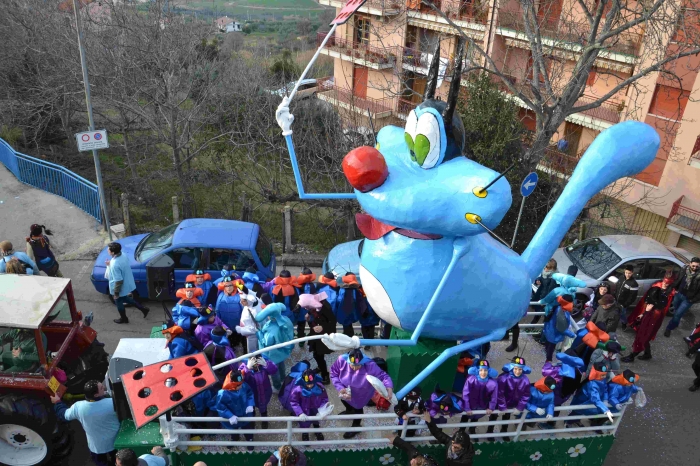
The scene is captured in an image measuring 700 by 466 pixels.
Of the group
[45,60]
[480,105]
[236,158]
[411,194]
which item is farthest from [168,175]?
[411,194]

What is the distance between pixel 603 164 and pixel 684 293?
5000mm

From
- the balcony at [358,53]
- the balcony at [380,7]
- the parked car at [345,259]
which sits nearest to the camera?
the parked car at [345,259]

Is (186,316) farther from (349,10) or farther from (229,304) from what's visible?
(349,10)

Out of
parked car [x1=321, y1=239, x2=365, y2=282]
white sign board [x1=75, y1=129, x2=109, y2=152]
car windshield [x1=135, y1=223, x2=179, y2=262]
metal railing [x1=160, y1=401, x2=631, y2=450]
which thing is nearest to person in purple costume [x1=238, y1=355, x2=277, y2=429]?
metal railing [x1=160, y1=401, x2=631, y2=450]

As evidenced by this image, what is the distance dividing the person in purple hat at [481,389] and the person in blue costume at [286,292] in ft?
7.77

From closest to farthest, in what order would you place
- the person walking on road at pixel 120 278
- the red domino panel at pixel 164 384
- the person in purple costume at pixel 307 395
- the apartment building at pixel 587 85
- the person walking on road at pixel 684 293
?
the red domino panel at pixel 164 384 < the person in purple costume at pixel 307 395 < the person walking on road at pixel 120 278 < the person walking on road at pixel 684 293 < the apartment building at pixel 587 85

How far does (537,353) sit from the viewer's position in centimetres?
768

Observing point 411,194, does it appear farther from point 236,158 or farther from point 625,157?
point 236,158

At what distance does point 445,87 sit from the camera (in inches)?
687

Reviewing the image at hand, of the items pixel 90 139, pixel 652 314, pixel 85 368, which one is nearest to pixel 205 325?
pixel 85 368

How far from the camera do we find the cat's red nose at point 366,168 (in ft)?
16.0

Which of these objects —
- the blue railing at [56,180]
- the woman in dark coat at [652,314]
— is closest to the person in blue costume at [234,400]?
the woman in dark coat at [652,314]

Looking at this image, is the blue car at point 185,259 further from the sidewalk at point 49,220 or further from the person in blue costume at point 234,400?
the person in blue costume at point 234,400

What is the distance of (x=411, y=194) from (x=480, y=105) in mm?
7797
